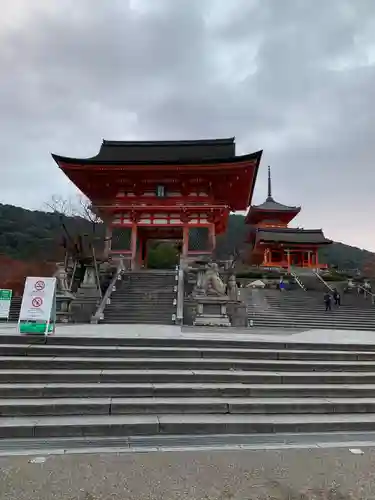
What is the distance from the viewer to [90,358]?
21.3 feet

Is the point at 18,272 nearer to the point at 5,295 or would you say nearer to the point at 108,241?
the point at 108,241

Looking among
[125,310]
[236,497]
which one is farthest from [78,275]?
[236,497]

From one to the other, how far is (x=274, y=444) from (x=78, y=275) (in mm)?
13897

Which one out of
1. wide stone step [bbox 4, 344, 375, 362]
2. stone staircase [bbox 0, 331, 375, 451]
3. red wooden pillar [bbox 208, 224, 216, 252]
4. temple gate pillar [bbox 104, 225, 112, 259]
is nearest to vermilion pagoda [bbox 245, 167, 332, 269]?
red wooden pillar [bbox 208, 224, 216, 252]

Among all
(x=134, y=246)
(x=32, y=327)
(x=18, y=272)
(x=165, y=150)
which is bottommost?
(x=32, y=327)

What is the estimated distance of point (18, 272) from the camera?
3234 centimetres

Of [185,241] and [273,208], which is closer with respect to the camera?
[185,241]

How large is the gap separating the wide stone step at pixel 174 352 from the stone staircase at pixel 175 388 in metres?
0.02

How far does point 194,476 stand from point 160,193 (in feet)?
68.1

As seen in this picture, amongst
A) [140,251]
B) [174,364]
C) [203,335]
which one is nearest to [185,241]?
[140,251]

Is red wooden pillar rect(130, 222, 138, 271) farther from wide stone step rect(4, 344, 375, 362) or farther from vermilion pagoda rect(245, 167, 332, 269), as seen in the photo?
vermilion pagoda rect(245, 167, 332, 269)

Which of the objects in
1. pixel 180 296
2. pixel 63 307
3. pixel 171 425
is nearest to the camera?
pixel 171 425

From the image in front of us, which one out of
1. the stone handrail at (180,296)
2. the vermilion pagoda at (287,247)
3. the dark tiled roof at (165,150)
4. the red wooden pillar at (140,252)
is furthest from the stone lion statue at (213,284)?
the vermilion pagoda at (287,247)

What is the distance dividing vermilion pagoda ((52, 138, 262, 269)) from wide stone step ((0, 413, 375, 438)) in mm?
17159
